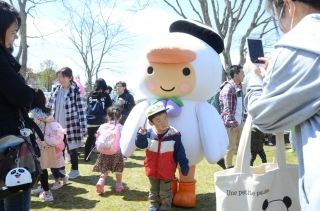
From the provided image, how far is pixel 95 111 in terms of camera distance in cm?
636

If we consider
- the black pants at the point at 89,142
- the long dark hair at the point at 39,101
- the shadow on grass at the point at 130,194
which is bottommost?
the shadow on grass at the point at 130,194

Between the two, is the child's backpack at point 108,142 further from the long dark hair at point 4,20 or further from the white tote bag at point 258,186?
the white tote bag at point 258,186

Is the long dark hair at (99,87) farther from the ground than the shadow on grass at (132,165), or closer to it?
farther from the ground

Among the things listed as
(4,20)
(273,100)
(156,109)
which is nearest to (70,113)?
(156,109)

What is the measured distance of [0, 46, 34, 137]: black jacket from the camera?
1.69 m

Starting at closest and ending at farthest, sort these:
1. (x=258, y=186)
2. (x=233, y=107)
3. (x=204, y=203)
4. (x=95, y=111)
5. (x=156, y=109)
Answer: (x=258, y=186), (x=156, y=109), (x=204, y=203), (x=233, y=107), (x=95, y=111)

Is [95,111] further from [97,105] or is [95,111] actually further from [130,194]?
[130,194]

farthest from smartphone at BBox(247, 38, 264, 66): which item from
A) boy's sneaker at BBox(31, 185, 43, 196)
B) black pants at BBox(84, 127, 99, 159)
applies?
black pants at BBox(84, 127, 99, 159)

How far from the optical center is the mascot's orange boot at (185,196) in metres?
3.45

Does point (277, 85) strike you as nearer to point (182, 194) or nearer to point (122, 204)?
point (182, 194)

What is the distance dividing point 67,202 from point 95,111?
9.38 ft

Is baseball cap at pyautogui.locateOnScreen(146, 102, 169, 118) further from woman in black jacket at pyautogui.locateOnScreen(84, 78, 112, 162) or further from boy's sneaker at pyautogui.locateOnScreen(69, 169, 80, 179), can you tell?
woman in black jacket at pyautogui.locateOnScreen(84, 78, 112, 162)

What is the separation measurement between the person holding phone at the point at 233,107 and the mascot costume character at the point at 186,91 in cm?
138

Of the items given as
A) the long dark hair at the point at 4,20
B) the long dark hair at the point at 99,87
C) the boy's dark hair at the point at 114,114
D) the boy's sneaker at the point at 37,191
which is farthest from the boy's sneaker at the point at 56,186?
the long dark hair at the point at 4,20
